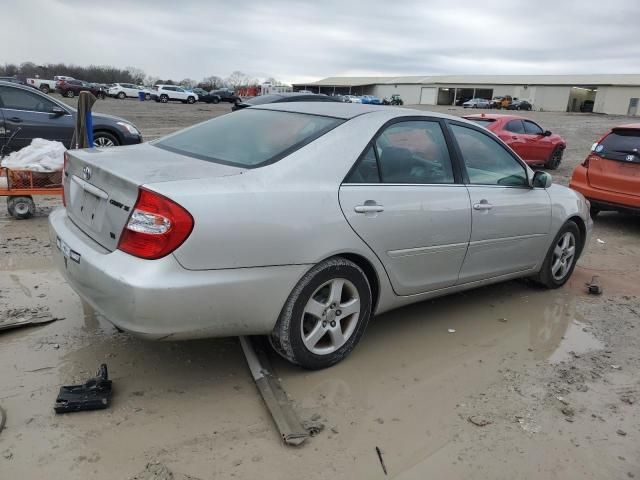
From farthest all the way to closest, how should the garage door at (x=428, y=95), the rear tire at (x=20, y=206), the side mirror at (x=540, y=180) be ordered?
the garage door at (x=428, y=95), the rear tire at (x=20, y=206), the side mirror at (x=540, y=180)

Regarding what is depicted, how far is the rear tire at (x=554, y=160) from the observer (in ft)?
45.9

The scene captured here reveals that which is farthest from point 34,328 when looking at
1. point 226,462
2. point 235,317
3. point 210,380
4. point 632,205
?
point 632,205

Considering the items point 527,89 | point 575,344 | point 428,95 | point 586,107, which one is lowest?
point 575,344

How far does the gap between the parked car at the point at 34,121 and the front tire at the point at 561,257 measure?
6.87 meters

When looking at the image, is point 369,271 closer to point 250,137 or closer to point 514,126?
point 250,137

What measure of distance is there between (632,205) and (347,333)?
5.87 m

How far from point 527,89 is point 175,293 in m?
78.0

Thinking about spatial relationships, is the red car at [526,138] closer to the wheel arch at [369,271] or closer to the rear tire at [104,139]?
the rear tire at [104,139]

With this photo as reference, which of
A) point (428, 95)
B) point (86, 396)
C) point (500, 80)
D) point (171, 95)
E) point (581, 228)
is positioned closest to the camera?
point (86, 396)

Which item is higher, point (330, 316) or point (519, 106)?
point (519, 106)

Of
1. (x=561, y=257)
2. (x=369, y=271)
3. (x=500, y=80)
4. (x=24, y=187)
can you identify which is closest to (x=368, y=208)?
(x=369, y=271)

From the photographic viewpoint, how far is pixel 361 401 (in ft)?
9.95

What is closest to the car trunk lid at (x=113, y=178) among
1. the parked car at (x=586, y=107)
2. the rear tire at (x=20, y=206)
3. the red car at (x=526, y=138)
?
the rear tire at (x=20, y=206)

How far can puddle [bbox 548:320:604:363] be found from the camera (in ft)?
12.4
